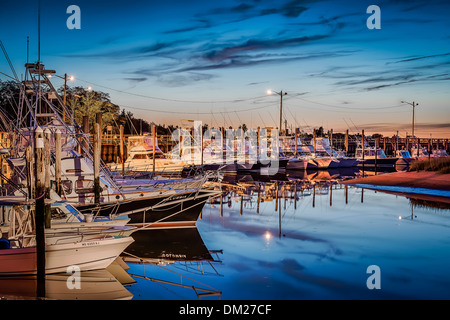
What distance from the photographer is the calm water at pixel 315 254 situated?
1350cm

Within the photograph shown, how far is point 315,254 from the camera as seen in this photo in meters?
17.4

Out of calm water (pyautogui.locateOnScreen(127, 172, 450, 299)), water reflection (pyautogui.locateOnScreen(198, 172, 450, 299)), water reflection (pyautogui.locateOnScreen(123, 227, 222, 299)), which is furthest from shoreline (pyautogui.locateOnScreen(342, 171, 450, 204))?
water reflection (pyautogui.locateOnScreen(123, 227, 222, 299))

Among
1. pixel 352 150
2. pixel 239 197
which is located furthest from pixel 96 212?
pixel 352 150

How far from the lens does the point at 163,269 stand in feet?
51.8

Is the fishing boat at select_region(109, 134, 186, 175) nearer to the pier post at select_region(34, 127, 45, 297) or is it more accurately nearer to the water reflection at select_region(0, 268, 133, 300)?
the water reflection at select_region(0, 268, 133, 300)

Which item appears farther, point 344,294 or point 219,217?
point 219,217

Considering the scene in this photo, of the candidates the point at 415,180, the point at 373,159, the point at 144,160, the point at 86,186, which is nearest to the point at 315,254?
the point at 86,186

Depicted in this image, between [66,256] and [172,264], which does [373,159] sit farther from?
[66,256]

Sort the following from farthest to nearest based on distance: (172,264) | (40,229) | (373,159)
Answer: (373,159) → (172,264) → (40,229)

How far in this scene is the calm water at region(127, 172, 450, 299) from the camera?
531 inches

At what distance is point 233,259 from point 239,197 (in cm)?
1757

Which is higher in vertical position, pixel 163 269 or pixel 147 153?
pixel 147 153

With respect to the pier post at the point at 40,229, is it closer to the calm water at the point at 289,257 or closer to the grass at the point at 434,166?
the calm water at the point at 289,257
